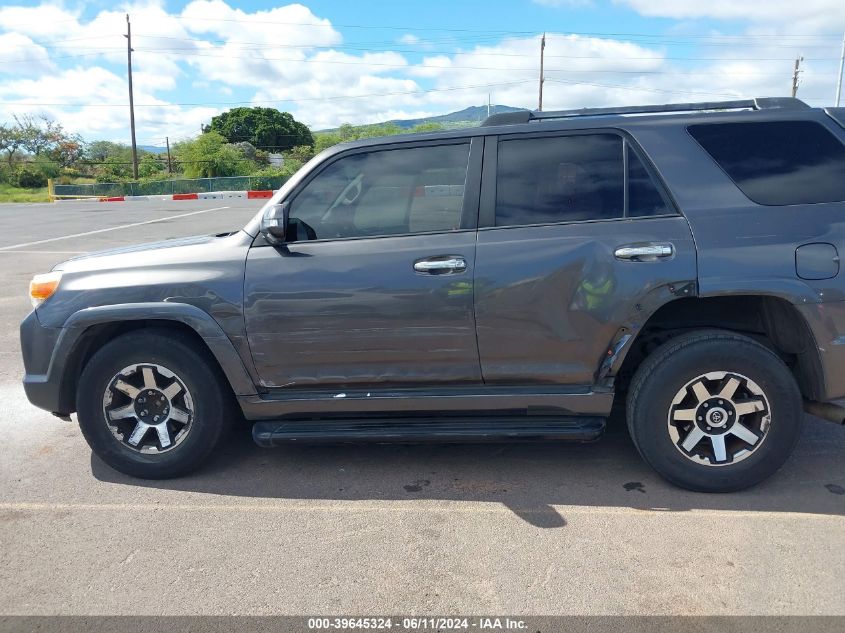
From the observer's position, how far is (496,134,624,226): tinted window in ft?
11.7

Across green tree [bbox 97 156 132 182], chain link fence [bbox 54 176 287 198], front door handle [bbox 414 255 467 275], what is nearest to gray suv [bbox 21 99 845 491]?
front door handle [bbox 414 255 467 275]

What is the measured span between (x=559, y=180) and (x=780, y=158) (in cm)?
111

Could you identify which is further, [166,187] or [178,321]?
[166,187]

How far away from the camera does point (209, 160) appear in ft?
158

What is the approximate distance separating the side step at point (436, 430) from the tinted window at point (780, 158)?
1.45 meters

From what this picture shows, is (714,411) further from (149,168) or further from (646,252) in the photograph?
(149,168)

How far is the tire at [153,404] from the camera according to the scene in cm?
373

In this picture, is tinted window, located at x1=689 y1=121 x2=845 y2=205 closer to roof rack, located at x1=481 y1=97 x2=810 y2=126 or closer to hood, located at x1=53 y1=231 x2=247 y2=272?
roof rack, located at x1=481 y1=97 x2=810 y2=126

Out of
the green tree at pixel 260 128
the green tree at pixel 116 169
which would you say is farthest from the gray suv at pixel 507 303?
the green tree at pixel 260 128

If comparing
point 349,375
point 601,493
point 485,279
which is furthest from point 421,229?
point 601,493

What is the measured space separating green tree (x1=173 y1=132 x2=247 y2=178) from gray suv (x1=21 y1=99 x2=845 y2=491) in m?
47.2

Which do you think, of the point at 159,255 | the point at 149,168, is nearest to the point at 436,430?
the point at 159,255

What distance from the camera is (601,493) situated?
3.58 meters

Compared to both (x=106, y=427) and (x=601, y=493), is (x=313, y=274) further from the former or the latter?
(x=601, y=493)
